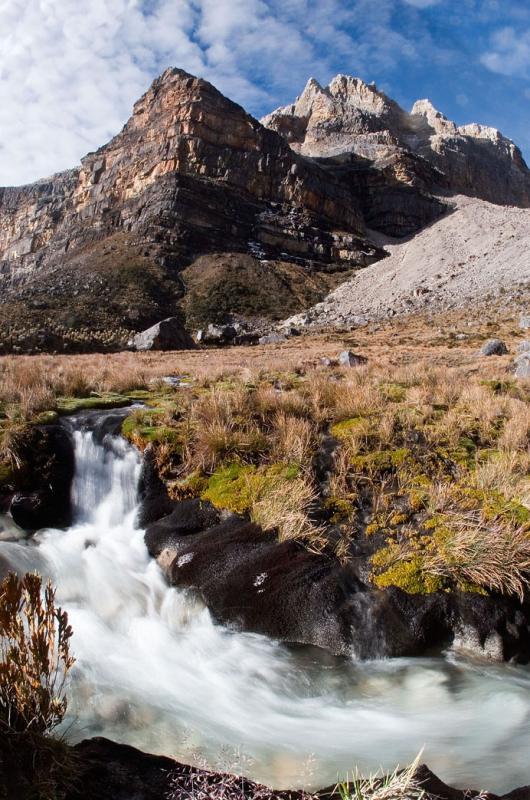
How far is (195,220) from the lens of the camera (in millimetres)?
76125

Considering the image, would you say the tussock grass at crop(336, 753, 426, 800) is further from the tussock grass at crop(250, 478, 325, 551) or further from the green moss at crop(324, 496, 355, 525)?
the green moss at crop(324, 496, 355, 525)

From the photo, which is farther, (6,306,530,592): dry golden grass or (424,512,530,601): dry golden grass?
(6,306,530,592): dry golden grass

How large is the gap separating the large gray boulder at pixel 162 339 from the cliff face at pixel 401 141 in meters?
91.3

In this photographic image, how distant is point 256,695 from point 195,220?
78.4 meters

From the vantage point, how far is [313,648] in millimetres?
5078

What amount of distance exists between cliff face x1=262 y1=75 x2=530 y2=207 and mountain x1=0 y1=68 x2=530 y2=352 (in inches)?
36.1

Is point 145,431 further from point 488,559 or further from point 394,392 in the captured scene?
point 488,559

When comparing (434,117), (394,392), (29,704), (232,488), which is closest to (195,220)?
(394,392)

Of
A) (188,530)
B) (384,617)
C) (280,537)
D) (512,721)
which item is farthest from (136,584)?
(512,721)

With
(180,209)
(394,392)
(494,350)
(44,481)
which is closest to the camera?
(44,481)

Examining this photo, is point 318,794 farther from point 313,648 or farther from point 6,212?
point 6,212

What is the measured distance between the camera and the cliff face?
4719 inches

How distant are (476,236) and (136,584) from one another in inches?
3184

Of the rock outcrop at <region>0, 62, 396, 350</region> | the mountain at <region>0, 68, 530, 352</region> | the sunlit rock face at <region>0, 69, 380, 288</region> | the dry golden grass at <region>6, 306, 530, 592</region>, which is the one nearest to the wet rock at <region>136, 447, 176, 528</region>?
the dry golden grass at <region>6, 306, 530, 592</region>
